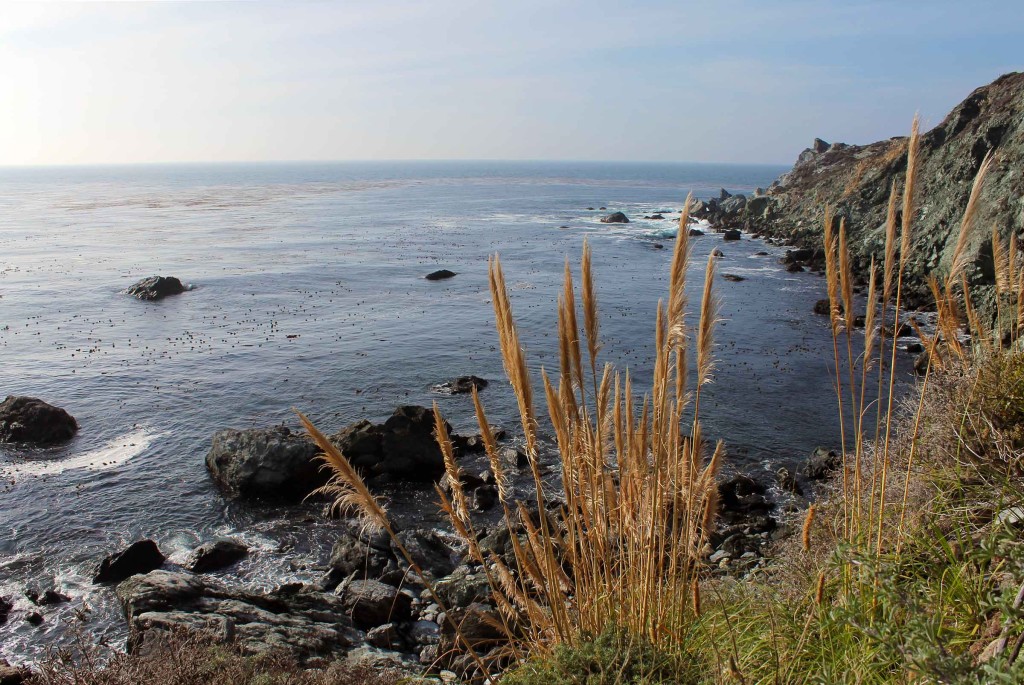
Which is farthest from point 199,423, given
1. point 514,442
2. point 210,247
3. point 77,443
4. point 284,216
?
point 284,216

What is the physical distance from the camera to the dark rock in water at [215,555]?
13219mm

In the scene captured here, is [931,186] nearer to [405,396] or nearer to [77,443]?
[405,396]

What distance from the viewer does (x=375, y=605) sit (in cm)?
1130

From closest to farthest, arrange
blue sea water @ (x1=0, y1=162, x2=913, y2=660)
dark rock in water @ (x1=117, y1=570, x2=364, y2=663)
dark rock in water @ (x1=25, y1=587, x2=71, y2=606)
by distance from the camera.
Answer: dark rock in water @ (x1=117, y1=570, x2=364, y2=663) → dark rock in water @ (x1=25, y1=587, x2=71, y2=606) → blue sea water @ (x1=0, y1=162, x2=913, y2=660)

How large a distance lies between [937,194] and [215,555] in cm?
4165

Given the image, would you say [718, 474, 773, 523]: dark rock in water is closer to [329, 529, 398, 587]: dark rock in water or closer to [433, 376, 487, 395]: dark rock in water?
[329, 529, 398, 587]: dark rock in water

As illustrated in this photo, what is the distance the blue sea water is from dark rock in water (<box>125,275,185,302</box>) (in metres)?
0.91

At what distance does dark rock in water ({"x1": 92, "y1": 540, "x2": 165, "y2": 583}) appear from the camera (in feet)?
41.6

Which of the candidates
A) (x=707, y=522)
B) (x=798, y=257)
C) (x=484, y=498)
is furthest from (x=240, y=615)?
(x=798, y=257)

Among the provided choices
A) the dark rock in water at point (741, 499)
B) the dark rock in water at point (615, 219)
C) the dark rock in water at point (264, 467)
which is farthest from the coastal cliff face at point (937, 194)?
the dark rock in water at point (264, 467)

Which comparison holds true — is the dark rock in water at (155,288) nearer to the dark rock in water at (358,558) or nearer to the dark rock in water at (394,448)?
the dark rock in water at (394,448)

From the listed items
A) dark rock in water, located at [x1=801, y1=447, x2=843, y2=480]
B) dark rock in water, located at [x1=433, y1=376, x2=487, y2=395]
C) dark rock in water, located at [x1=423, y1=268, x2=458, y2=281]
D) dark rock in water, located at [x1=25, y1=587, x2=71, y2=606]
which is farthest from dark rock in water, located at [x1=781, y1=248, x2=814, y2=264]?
dark rock in water, located at [x1=25, y1=587, x2=71, y2=606]

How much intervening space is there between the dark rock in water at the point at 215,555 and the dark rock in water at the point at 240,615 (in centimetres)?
60

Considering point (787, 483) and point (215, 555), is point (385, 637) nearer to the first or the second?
point (215, 555)
